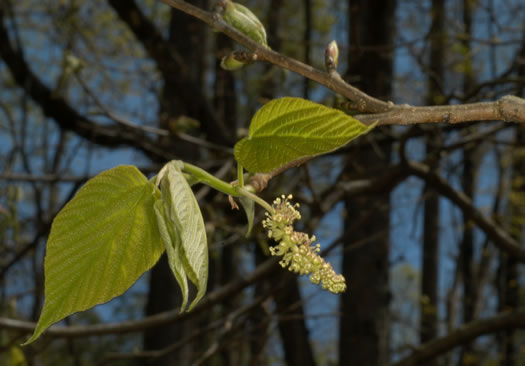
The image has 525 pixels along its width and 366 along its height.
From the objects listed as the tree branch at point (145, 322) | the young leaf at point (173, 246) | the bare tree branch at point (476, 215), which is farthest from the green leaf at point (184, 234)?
the bare tree branch at point (476, 215)

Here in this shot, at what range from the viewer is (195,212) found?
461 mm

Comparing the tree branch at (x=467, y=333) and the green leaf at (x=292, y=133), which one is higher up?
the green leaf at (x=292, y=133)

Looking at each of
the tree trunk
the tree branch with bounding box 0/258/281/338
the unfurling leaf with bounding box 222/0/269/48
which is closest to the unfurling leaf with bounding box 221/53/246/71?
the unfurling leaf with bounding box 222/0/269/48

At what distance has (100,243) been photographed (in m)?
0.52

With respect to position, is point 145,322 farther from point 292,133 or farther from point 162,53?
point 162,53

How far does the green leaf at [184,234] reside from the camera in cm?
44

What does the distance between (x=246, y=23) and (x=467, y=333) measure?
1.60m

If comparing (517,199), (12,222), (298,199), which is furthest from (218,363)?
(12,222)

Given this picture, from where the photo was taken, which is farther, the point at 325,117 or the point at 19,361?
the point at 19,361

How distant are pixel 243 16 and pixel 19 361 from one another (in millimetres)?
1246

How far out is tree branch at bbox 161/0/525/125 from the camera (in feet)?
1.62

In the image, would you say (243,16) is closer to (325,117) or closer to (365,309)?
(325,117)

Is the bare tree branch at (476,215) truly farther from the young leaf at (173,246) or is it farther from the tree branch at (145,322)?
A: the young leaf at (173,246)

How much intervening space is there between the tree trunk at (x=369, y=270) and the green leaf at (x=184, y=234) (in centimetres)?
243
